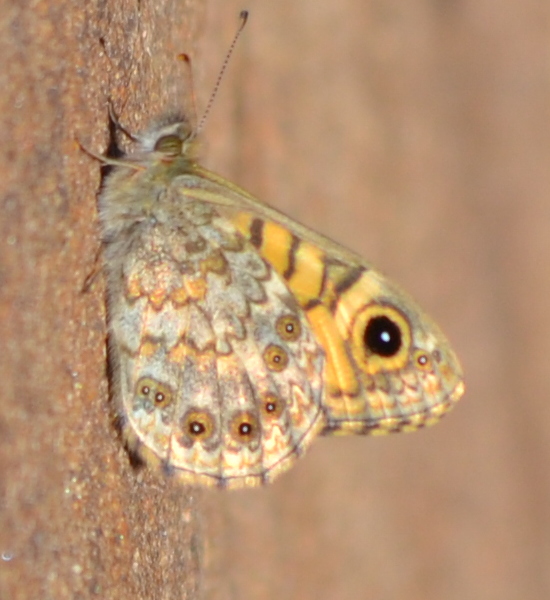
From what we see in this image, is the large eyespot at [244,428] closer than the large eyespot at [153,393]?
No

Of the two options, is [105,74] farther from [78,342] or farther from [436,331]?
[436,331]

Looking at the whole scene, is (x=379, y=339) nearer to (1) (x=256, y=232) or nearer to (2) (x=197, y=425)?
(1) (x=256, y=232)

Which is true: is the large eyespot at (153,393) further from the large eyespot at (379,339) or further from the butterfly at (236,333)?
the large eyespot at (379,339)

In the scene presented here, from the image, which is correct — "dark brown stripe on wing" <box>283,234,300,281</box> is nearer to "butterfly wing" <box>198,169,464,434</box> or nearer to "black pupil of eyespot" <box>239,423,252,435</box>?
"butterfly wing" <box>198,169,464,434</box>

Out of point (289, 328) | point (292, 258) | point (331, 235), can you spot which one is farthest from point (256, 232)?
point (331, 235)

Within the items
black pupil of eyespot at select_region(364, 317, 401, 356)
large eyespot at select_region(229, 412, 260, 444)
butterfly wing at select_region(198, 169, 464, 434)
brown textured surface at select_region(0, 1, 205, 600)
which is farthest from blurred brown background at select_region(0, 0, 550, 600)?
black pupil of eyespot at select_region(364, 317, 401, 356)

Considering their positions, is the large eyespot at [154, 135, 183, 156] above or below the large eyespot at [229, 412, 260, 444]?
Answer: above

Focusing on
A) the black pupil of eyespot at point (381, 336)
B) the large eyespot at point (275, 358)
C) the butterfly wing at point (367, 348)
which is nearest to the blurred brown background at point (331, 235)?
the large eyespot at point (275, 358)
